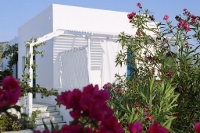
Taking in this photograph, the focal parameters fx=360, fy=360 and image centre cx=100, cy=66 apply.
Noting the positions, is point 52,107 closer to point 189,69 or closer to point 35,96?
point 35,96

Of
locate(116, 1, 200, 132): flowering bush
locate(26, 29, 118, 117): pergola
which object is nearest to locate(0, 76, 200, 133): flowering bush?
locate(116, 1, 200, 132): flowering bush

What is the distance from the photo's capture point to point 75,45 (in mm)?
13289

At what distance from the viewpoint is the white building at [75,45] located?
10.9 meters

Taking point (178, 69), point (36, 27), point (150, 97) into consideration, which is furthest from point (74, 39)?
point (150, 97)

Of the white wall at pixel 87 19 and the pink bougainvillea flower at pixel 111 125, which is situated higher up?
the white wall at pixel 87 19

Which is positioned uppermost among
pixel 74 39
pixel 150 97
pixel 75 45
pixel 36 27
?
pixel 36 27

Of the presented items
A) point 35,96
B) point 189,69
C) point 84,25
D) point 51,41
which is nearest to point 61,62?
point 51,41

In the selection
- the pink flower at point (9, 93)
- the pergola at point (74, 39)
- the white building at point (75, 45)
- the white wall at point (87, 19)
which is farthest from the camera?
the white wall at point (87, 19)

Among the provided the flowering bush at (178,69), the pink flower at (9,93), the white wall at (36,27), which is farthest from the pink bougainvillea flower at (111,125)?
the white wall at (36,27)

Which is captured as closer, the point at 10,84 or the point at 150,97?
the point at 10,84

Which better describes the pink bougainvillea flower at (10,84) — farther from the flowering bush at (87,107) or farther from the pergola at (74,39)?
the pergola at (74,39)

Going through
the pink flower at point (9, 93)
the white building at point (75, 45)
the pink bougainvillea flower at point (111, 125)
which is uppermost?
the white building at point (75, 45)

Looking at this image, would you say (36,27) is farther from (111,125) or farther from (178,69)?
(111,125)

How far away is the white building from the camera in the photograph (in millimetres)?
10938
